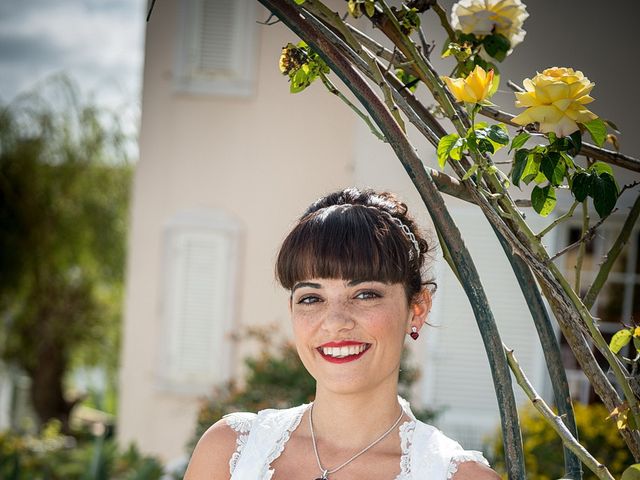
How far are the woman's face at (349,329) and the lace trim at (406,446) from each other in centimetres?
12

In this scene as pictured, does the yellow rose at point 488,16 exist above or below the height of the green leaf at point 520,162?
above

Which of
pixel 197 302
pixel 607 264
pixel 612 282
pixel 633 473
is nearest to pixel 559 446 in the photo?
pixel 612 282

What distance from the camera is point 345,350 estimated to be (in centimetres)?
164

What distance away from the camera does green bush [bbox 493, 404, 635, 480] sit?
5023 millimetres

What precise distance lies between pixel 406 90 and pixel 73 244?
32.1 feet

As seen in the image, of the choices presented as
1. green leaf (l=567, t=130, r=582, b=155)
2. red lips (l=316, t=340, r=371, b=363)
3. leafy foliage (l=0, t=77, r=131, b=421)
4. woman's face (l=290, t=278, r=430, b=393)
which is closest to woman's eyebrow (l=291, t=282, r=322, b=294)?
woman's face (l=290, t=278, r=430, b=393)

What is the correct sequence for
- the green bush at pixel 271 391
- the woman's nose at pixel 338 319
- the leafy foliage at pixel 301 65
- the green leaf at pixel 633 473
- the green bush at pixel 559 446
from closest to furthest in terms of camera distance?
1. the green leaf at pixel 633 473
2. the leafy foliage at pixel 301 65
3. the woman's nose at pixel 338 319
4. the green bush at pixel 559 446
5. the green bush at pixel 271 391

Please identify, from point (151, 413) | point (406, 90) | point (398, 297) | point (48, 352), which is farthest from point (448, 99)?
point (48, 352)

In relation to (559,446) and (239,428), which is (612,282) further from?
(239,428)

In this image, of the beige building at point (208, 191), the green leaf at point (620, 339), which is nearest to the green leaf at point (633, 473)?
the green leaf at point (620, 339)

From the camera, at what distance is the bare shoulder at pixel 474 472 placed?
162 centimetres

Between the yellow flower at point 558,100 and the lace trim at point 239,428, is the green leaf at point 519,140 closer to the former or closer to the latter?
the yellow flower at point 558,100

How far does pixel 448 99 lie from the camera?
52.9 inches

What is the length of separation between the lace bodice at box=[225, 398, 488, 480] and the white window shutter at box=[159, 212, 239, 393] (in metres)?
5.63
